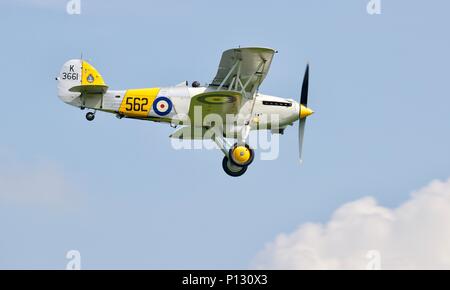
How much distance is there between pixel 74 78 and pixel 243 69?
13.6 feet

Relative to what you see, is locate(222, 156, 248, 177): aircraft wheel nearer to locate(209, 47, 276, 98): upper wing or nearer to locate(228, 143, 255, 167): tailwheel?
locate(228, 143, 255, 167): tailwheel

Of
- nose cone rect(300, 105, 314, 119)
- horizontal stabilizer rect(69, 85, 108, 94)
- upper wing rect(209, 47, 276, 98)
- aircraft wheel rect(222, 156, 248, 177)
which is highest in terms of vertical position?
upper wing rect(209, 47, 276, 98)

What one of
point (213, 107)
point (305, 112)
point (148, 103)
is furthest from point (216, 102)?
point (305, 112)

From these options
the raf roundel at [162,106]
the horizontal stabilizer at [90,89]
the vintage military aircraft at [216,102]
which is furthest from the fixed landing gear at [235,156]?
the horizontal stabilizer at [90,89]

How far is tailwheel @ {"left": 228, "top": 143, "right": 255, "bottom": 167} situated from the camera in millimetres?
27203

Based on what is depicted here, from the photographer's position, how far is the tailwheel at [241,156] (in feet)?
89.2

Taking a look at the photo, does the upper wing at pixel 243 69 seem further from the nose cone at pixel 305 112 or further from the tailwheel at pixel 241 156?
the nose cone at pixel 305 112

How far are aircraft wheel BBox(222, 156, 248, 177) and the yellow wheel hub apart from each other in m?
0.24

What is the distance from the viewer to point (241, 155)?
27.2 metres

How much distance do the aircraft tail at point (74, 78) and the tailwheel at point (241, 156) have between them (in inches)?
139

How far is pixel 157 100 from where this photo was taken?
26.9m

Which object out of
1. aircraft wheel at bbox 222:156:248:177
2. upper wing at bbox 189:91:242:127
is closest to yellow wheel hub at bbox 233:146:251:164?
aircraft wheel at bbox 222:156:248:177

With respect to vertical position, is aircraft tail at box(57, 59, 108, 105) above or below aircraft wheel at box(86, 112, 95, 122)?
above

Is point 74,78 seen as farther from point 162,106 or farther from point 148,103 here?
point 162,106
